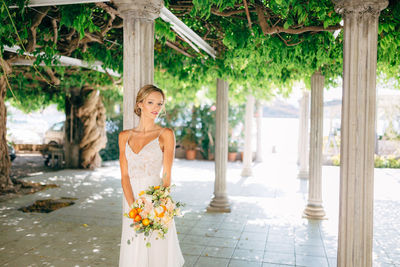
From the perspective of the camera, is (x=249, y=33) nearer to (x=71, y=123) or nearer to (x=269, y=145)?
(x=71, y=123)

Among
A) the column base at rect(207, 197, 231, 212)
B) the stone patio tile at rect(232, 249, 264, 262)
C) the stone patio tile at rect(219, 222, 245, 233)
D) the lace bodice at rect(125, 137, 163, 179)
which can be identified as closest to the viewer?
the lace bodice at rect(125, 137, 163, 179)

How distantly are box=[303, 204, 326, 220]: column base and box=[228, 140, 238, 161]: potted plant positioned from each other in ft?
35.5

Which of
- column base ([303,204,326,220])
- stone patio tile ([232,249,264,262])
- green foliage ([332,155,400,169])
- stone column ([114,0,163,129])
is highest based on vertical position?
stone column ([114,0,163,129])

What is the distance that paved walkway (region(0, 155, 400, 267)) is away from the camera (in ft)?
16.3

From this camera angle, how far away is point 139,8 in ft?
11.2

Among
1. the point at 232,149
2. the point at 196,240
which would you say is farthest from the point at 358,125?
the point at 232,149

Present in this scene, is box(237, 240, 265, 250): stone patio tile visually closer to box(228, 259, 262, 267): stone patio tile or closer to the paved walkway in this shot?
the paved walkway

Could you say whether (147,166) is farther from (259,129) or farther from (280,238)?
(259,129)

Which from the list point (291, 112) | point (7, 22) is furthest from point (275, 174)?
point (291, 112)

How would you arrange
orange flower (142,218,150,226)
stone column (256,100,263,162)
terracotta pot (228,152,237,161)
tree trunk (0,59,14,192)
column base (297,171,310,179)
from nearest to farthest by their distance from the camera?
orange flower (142,218,150,226), tree trunk (0,59,14,192), column base (297,171,310,179), stone column (256,100,263,162), terracotta pot (228,152,237,161)

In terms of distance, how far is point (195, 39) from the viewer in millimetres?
5410

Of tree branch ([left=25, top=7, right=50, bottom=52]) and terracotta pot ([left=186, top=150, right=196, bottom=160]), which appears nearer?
tree branch ([left=25, top=7, right=50, bottom=52])

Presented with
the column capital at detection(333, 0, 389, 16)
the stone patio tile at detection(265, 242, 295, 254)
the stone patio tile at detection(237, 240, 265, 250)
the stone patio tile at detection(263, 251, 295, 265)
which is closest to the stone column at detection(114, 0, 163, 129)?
the column capital at detection(333, 0, 389, 16)

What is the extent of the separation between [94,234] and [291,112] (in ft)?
86.1
